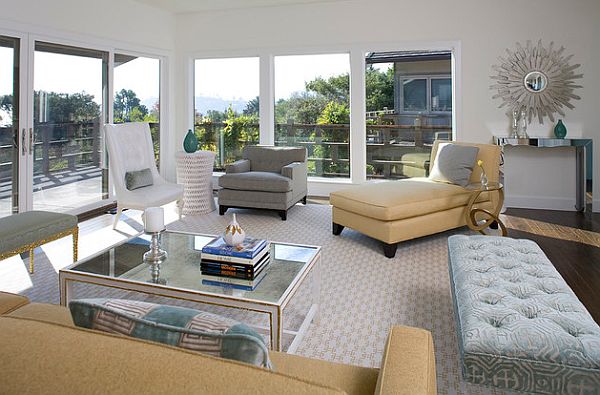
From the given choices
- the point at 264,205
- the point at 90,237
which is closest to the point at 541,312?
the point at 264,205

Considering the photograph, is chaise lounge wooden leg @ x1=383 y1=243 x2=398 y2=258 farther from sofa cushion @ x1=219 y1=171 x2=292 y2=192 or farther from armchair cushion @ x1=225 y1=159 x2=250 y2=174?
armchair cushion @ x1=225 y1=159 x2=250 y2=174

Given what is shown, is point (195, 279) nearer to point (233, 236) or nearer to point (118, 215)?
point (233, 236)

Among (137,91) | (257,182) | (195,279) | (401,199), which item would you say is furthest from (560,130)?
(137,91)

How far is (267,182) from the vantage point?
529 centimetres

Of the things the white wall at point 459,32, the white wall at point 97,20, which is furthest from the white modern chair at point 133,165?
the white wall at point 459,32

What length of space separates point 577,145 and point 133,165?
16.8 ft

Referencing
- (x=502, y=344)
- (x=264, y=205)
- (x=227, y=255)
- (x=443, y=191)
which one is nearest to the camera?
(x=502, y=344)

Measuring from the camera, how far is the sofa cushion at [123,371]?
744 mm

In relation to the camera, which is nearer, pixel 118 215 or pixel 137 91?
pixel 118 215

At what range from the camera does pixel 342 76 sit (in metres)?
6.68

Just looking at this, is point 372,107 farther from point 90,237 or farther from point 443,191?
point 90,237

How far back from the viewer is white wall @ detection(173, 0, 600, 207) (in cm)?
560

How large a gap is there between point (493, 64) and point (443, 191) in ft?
8.23

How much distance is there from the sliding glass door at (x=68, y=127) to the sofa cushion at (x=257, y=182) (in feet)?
5.87
